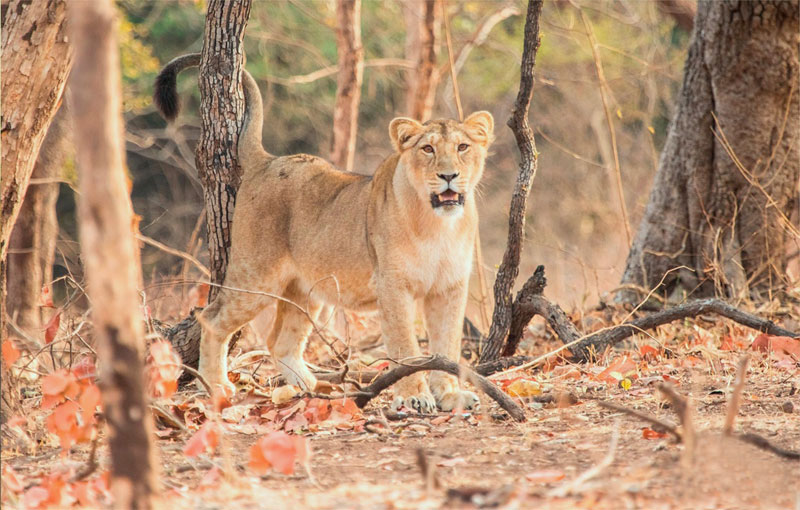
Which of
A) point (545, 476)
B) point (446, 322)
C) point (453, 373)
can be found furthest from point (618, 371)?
point (545, 476)

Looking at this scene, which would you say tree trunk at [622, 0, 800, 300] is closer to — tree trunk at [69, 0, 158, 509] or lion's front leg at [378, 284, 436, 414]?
lion's front leg at [378, 284, 436, 414]

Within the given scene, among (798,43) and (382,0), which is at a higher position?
(382,0)

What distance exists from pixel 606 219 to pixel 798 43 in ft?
36.8

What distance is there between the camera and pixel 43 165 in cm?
871

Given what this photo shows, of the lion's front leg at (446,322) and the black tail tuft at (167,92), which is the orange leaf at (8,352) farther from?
the black tail tuft at (167,92)

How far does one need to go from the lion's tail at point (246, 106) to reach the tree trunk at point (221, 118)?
52 millimetres

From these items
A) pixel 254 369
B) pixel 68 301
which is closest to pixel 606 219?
pixel 254 369

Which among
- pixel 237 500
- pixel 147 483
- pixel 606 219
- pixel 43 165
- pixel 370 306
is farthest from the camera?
pixel 606 219

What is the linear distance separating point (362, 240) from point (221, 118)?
115cm

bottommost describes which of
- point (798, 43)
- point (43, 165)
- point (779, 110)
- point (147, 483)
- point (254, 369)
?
point (254, 369)

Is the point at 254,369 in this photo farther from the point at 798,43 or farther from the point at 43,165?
the point at 798,43

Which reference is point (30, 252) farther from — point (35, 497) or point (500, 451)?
point (500, 451)

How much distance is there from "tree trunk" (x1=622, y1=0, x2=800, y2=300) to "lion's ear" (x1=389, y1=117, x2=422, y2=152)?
2.60 metres

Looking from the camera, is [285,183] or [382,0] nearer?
[285,183]
